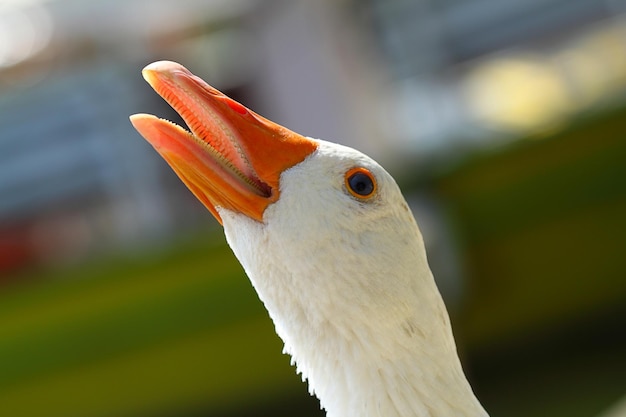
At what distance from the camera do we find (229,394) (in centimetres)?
402

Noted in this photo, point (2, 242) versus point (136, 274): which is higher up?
point (2, 242)

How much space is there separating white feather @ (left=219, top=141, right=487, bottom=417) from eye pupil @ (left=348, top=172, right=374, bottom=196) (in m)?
0.02

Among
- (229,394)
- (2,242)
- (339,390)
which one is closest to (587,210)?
(229,394)

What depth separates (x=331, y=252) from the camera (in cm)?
140

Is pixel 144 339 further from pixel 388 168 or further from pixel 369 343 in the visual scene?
pixel 369 343

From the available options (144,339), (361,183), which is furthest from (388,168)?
(361,183)

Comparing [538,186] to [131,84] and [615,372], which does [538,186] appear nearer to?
[615,372]

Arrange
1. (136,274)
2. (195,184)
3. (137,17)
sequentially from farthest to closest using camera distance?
(137,17)
(136,274)
(195,184)

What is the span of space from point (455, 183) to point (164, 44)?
7.51ft

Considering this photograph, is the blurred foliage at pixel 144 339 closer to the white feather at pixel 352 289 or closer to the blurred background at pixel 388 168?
the blurred background at pixel 388 168

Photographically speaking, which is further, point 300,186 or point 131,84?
point 131,84

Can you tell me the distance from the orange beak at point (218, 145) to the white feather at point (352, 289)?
0.09ft

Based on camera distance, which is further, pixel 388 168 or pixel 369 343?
pixel 388 168

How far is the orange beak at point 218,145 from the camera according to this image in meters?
1.35
